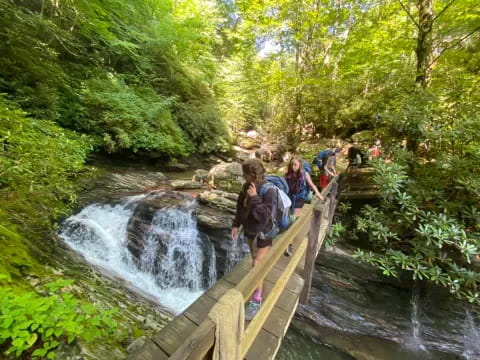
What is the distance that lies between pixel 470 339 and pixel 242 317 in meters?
6.29

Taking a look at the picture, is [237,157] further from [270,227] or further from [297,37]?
[270,227]

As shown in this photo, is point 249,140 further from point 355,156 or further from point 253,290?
point 253,290

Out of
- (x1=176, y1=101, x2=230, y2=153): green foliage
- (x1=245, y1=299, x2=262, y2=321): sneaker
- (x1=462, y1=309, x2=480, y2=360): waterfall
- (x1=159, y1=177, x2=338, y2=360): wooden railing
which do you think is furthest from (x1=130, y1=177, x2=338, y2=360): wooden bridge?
(x1=176, y1=101, x2=230, y2=153): green foliage

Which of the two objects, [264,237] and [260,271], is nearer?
[260,271]

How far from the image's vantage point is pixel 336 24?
Answer: 9.63 meters

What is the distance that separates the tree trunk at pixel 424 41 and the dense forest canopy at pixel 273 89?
0.03m

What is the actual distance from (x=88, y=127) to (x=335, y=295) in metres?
9.43

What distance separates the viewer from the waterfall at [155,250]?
5.25m

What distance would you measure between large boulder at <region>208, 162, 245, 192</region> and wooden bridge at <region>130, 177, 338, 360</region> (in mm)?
4583

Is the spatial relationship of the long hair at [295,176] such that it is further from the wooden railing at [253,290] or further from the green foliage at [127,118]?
the green foliage at [127,118]

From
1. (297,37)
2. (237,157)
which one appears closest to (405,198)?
(297,37)

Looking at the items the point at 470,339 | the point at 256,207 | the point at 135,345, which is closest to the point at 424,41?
the point at 256,207

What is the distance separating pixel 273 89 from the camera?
12695 millimetres

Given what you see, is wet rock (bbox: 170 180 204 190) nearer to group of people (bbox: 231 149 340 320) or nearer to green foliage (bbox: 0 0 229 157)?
green foliage (bbox: 0 0 229 157)
